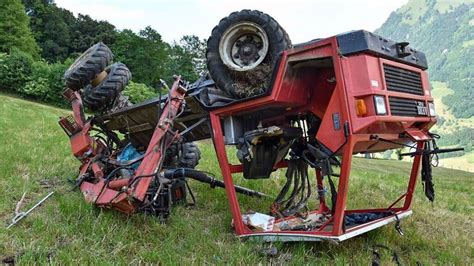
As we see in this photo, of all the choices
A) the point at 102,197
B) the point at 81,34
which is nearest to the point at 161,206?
the point at 102,197

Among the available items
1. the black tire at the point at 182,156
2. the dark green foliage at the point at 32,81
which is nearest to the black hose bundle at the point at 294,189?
the black tire at the point at 182,156

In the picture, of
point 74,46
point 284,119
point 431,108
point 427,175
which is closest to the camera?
point 431,108

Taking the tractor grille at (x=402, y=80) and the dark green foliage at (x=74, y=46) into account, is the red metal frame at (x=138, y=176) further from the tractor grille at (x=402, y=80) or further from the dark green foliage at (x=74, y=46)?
the dark green foliage at (x=74, y=46)

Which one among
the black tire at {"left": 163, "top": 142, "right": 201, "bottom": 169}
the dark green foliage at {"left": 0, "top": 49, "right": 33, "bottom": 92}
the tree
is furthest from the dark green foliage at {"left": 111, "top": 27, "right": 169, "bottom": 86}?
the black tire at {"left": 163, "top": 142, "right": 201, "bottom": 169}

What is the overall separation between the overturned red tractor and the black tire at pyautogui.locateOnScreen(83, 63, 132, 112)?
46 mm

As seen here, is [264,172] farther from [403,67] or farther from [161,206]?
[403,67]

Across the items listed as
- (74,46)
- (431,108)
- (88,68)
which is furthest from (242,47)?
(74,46)

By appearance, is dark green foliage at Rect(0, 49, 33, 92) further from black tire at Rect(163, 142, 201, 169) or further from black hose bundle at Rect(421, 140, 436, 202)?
black hose bundle at Rect(421, 140, 436, 202)

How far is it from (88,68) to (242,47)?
224cm

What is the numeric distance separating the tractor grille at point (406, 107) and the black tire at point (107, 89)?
11.5ft

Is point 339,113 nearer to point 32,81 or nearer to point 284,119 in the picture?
point 284,119

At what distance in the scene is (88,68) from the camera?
5.59 meters

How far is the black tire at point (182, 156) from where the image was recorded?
5902 mm

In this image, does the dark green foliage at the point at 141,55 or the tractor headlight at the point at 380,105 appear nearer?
the tractor headlight at the point at 380,105
